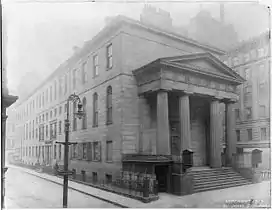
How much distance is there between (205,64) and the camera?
27.6ft

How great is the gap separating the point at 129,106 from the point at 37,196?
2641 mm

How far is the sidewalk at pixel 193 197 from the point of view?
6.50 m

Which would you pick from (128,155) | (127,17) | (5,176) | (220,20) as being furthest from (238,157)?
(5,176)

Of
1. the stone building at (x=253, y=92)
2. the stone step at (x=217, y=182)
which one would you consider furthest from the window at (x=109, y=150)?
the stone building at (x=253, y=92)

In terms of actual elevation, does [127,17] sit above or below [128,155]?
above

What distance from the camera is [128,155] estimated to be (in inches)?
284

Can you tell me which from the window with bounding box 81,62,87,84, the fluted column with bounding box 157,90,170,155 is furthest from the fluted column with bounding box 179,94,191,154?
the window with bounding box 81,62,87,84

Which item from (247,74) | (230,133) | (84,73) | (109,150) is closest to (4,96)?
(84,73)

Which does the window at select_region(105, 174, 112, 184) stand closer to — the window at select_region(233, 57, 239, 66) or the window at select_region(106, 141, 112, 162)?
the window at select_region(106, 141, 112, 162)

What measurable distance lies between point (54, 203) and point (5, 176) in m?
1.11

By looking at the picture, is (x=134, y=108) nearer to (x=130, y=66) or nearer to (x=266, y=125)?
(x=130, y=66)

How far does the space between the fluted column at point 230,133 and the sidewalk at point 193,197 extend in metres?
1.08

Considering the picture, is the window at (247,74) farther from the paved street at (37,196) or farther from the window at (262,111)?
the paved street at (37,196)

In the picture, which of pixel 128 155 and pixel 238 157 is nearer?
pixel 128 155
